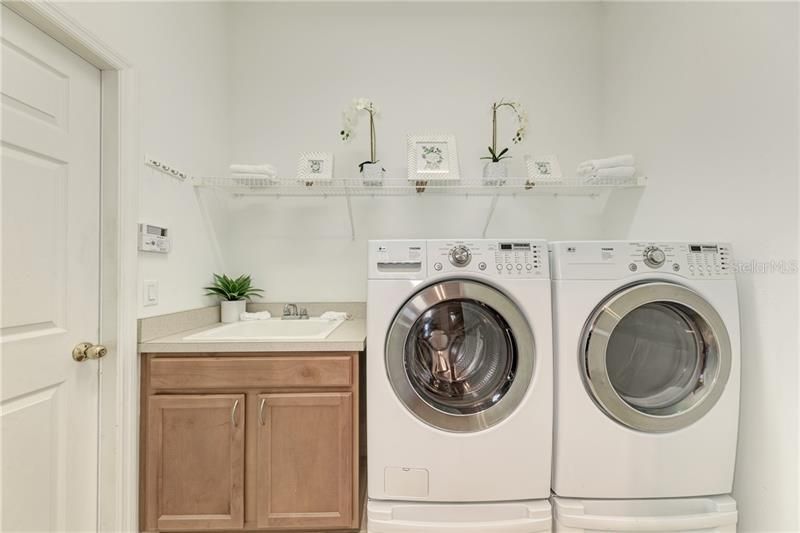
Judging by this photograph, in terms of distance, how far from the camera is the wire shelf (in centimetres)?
182

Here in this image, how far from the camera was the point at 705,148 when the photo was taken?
4.80 ft

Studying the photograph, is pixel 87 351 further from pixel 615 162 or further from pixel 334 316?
pixel 615 162

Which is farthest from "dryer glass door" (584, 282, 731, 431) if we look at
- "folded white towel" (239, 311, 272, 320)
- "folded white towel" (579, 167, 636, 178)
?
"folded white towel" (239, 311, 272, 320)

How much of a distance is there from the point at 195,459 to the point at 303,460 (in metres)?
0.43

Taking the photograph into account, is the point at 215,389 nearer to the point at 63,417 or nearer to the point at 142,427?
the point at 142,427

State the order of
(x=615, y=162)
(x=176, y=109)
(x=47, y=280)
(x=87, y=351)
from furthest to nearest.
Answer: (x=615, y=162) < (x=176, y=109) < (x=87, y=351) < (x=47, y=280)

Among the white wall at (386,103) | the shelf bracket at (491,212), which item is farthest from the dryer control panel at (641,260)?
the white wall at (386,103)

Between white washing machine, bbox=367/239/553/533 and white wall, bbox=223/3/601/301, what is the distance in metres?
0.90

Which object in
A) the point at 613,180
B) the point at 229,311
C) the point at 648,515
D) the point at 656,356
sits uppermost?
the point at 613,180

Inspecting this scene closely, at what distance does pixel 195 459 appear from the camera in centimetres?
131

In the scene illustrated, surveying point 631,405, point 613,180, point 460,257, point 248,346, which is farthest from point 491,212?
point 248,346

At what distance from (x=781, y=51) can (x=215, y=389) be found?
7.97 ft

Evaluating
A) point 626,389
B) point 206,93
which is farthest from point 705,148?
point 206,93

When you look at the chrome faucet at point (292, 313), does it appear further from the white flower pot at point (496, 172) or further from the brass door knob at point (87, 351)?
the white flower pot at point (496, 172)
